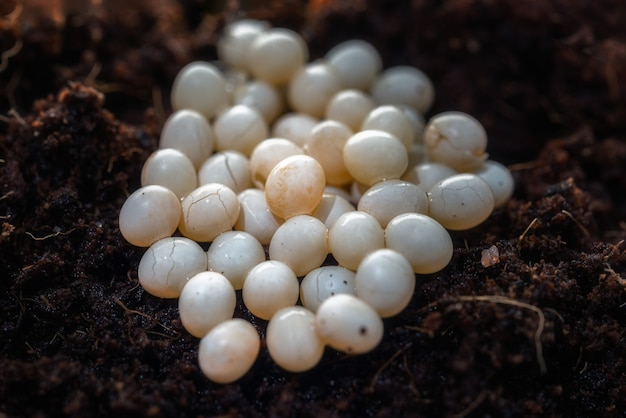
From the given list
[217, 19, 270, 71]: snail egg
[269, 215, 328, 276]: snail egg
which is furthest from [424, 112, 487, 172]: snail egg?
[217, 19, 270, 71]: snail egg

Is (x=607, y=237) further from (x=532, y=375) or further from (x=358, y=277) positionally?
(x=358, y=277)

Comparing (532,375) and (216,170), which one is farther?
(216,170)

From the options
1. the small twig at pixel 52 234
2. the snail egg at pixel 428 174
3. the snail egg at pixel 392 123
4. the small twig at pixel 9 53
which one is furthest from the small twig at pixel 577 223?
the small twig at pixel 9 53

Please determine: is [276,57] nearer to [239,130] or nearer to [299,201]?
[239,130]

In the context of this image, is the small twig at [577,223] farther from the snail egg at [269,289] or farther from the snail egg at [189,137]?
the snail egg at [189,137]

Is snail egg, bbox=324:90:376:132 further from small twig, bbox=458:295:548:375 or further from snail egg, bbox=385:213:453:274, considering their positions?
small twig, bbox=458:295:548:375

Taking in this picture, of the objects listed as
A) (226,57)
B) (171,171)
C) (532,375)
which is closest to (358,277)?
(532,375)

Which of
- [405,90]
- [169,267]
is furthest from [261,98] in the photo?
[169,267]
